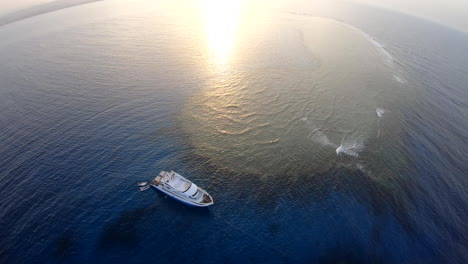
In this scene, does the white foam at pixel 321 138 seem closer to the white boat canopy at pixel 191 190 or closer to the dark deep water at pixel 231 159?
the dark deep water at pixel 231 159

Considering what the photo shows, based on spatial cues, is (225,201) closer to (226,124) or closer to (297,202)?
(297,202)

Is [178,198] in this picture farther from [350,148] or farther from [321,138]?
[350,148]

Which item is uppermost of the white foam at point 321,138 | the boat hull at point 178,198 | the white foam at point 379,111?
the white foam at point 379,111

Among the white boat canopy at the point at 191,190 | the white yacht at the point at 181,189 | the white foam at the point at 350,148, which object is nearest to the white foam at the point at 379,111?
the white foam at the point at 350,148

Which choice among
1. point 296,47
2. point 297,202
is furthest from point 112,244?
point 296,47

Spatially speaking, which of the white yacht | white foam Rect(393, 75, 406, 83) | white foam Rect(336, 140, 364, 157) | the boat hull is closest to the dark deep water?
white foam Rect(336, 140, 364, 157)

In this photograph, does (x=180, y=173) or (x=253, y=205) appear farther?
(x=180, y=173)
